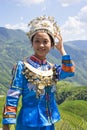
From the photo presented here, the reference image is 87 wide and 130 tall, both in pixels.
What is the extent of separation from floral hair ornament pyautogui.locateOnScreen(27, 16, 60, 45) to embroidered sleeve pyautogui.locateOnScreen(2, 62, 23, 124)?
2.38 ft

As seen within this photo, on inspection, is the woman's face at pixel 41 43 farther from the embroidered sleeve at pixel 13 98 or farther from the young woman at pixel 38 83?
the embroidered sleeve at pixel 13 98

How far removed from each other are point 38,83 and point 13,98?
0.54 meters

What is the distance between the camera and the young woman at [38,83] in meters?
5.22

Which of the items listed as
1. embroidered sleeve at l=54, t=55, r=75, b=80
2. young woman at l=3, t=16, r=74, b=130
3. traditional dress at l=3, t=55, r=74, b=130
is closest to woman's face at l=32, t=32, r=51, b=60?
young woman at l=3, t=16, r=74, b=130

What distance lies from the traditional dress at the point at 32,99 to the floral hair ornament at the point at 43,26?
427 millimetres

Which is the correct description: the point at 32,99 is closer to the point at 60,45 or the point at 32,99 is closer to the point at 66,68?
the point at 66,68

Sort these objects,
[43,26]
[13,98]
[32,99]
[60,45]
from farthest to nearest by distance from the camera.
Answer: [60,45] → [43,26] → [32,99] → [13,98]

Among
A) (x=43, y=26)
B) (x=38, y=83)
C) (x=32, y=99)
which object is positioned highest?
(x=43, y=26)

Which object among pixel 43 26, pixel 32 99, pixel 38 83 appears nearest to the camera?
pixel 32 99

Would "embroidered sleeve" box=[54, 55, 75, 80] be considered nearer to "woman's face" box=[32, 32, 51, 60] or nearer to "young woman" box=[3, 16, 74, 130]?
"young woman" box=[3, 16, 74, 130]

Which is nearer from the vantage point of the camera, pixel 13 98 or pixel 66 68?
pixel 13 98

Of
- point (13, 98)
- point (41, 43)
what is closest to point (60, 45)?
point (41, 43)

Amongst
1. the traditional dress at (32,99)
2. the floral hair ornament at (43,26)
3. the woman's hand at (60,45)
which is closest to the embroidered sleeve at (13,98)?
the traditional dress at (32,99)

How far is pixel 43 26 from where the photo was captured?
5.62 m
